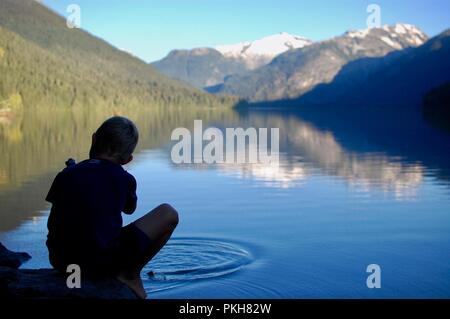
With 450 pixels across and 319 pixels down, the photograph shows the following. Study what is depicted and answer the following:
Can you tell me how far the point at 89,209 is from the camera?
5.70 meters

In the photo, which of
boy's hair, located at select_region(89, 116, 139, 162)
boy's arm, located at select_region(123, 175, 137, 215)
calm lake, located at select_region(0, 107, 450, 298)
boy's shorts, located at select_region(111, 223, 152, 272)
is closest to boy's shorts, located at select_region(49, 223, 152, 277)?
boy's shorts, located at select_region(111, 223, 152, 272)

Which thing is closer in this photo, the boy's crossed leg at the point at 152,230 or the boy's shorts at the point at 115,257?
the boy's shorts at the point at 115,257

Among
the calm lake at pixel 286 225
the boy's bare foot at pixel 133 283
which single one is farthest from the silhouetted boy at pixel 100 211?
the calm lake at pixel 286 225

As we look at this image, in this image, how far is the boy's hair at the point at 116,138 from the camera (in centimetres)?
574

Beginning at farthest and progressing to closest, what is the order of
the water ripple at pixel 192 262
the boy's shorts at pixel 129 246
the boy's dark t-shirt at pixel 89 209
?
the water ripple at pixel 192 262 → the boy's shorts at pixel 129 246 → the boy's dark t-shirt at pixel 89 209

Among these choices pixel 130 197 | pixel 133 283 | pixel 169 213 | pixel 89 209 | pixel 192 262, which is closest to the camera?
pixel 89 209

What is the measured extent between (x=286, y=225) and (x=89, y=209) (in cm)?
703

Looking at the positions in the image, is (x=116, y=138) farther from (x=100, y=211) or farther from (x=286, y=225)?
(x=286, y=225)

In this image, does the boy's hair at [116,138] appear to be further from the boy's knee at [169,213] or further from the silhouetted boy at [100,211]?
the boy's knee at [169,213]

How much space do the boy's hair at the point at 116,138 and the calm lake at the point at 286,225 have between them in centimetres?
259

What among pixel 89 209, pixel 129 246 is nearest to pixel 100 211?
pixel 89 209

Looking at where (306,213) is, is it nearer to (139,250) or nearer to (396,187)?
(396,187)

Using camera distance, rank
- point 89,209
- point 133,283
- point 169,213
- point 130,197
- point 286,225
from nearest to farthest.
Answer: point 89,209
point 130,197
point 169,213
point 133,283
point 286,225

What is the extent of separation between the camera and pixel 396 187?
683 inches
